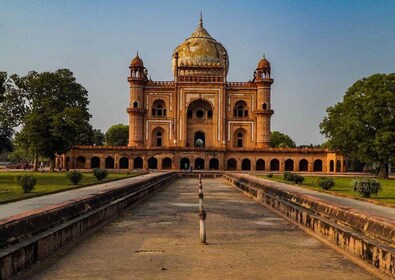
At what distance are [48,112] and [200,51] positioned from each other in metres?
29.7

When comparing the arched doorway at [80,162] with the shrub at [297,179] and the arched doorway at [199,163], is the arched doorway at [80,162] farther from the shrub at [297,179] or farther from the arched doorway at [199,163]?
the shrub at [297,179]

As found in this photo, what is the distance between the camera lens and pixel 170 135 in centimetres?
5984

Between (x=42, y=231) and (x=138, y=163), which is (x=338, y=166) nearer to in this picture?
(x=138, y=163)

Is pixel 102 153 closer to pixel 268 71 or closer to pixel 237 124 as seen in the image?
pixel 237 124

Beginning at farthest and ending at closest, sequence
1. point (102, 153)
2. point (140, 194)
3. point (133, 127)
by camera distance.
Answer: point (133, 127), point (102, 153), point (140, 194)

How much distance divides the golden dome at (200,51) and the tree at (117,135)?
2156 cm

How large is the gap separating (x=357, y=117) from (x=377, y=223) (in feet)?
113

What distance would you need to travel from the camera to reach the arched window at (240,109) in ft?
200

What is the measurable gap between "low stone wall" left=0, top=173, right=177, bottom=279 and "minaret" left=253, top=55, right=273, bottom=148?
48.2 meters

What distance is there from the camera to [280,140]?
8419 cm

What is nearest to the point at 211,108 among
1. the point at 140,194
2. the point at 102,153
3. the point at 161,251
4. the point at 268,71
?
the point at 268,71

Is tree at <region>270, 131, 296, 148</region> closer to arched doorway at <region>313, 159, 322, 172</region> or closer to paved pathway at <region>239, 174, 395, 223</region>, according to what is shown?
arched doorway at <region>313, 159, 322, 172</region>

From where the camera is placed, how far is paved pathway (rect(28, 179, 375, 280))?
5812 millimetres

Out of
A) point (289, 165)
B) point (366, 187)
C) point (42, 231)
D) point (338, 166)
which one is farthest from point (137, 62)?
point (42, 231)
